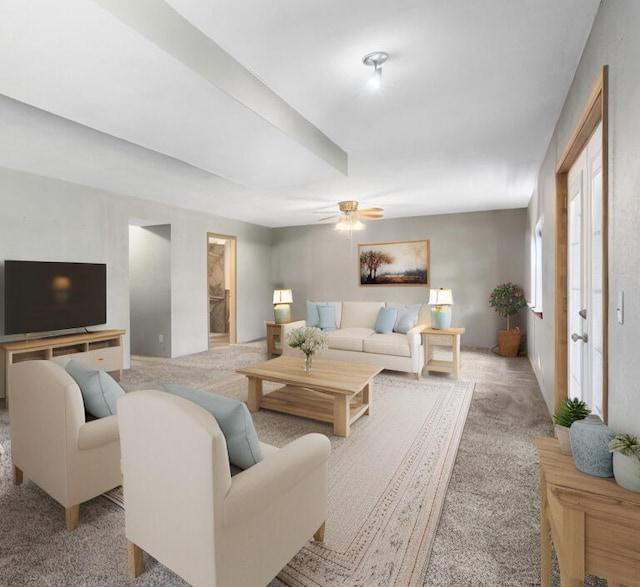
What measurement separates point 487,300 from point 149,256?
5938 mm

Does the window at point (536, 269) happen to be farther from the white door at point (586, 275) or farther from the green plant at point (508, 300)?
the white door at point (586, 275)

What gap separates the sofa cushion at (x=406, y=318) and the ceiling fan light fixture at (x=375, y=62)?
3.50 meters

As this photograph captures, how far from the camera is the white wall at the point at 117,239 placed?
161 inches

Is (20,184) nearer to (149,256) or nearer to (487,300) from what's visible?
(149,256)

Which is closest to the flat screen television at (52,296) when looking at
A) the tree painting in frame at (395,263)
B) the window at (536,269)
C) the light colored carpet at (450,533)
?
the light colored carpet at (450,533)

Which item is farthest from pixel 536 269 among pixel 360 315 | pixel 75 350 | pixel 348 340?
pixel 75 350

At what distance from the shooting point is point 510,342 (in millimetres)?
5969

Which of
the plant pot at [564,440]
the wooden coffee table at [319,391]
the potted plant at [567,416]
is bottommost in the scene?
the wooden coffee table at [319,391]

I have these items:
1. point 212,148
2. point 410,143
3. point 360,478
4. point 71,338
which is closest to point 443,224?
point 410,143

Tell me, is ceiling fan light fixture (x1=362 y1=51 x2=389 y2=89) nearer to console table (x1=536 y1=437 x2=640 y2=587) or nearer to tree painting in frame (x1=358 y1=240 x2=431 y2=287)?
console table (x1=536 y1=437 x2=640 y2=587)

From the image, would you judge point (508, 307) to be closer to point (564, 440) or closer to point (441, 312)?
point (441, 312)

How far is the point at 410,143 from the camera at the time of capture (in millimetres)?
3375

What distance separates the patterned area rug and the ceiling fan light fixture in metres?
2.38

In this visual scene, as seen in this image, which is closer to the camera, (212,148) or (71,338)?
(212,148)
